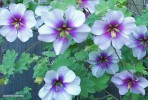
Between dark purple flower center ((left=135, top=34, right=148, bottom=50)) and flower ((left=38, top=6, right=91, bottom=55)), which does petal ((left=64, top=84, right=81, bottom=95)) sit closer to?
flower ((left=38, top=6, right=91, bottom=55))

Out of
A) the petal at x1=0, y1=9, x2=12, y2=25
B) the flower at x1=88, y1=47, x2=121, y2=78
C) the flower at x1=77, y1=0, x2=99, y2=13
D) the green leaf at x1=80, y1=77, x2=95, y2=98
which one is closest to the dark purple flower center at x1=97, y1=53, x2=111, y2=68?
the flower at x1=88, y1=47, x2=121, y2=78

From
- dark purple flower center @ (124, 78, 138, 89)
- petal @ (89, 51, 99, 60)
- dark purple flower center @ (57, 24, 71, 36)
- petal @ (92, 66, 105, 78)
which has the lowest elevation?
dark purple flower center @ (124, 78, 138, 89)

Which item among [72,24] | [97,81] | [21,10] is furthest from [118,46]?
[21,10]

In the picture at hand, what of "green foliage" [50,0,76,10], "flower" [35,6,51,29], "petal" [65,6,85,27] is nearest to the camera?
"petal" [65,6,85,27]

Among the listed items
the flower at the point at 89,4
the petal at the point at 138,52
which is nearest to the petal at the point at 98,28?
the flower at the point at 89,4

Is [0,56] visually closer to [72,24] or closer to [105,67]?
[105,67]

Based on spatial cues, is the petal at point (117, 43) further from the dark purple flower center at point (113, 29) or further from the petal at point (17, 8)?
the petal at point (17, 8)

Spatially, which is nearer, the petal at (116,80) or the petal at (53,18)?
the petal at (53,18)

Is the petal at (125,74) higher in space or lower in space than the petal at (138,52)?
lower

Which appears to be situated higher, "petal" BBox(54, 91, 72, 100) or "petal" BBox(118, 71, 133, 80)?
"petal" BBox(54, 91, 72, 100)
